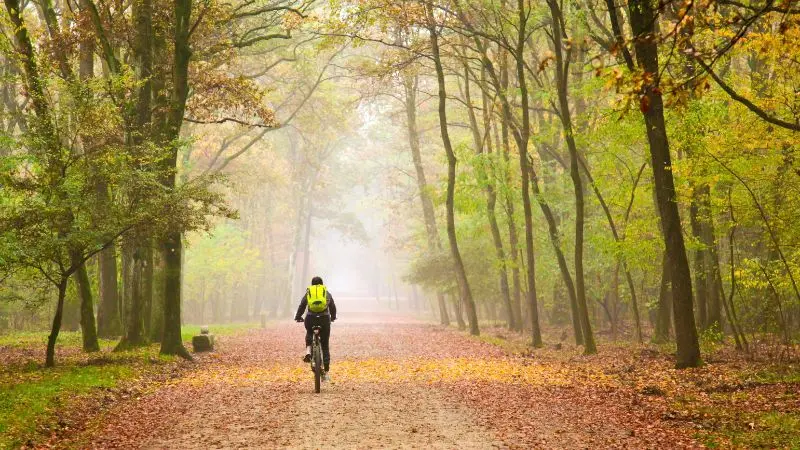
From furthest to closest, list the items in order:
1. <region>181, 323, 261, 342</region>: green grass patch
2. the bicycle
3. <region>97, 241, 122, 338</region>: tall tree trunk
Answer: <region>181, 323, 261, 342</region>: green grass patch → <region>97, 241, 122, 338</region>: tall tree trunk → the bicycle

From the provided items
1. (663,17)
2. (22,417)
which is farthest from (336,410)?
(663,17)

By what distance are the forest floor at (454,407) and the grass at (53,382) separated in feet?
1.17

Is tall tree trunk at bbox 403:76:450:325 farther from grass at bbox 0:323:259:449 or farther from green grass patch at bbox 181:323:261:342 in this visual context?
grass at bbox 0:323:259:449

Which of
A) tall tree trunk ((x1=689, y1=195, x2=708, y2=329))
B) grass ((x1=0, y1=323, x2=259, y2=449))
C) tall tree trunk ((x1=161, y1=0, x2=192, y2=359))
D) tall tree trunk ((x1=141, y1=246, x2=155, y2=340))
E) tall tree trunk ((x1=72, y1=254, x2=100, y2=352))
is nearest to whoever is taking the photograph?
grass ((x1=0, y1=323, x2=259, y2=449))

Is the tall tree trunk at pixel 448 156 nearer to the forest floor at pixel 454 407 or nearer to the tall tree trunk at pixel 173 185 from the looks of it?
the tall tree trunk at pixel 173 185

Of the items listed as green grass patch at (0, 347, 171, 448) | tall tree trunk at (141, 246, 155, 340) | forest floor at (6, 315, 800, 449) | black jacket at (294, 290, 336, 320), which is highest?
tall tree trunk at (141, 246, 155, 340)

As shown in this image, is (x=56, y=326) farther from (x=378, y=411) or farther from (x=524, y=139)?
(x=524, y=139)

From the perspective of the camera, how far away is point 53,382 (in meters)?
12.4

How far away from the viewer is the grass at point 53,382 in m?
9.39

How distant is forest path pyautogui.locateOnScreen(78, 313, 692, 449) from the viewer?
8.78m

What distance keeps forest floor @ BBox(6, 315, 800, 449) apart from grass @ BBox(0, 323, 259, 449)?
1.17 ft

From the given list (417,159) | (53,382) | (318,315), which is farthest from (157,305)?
(417,159)

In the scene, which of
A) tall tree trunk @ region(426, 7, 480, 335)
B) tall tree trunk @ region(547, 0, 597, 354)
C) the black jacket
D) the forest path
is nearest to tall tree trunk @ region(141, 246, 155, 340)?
the forest path

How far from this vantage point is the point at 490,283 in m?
37.9
